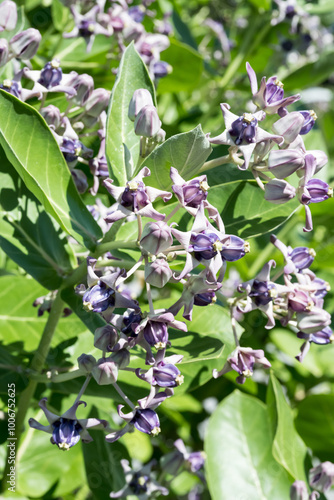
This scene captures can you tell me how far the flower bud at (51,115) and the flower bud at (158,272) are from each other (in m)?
0.59

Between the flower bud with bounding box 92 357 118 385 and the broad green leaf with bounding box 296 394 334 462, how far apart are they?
158cm

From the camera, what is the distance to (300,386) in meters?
3.48

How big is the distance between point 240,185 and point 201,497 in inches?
80.6

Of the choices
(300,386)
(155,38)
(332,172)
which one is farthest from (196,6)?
(300,386)

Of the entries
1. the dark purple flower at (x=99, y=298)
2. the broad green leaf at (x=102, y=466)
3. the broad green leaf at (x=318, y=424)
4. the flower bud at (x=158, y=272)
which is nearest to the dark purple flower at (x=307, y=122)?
the flower bud at (x=158, y=272)

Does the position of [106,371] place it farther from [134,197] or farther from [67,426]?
[134,197]

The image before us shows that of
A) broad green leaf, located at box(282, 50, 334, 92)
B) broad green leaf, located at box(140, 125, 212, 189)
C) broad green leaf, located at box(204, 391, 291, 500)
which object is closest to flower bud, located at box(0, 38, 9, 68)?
broad green leaf, located at box(140, 125, 212, 189)

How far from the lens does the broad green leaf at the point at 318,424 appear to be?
2.69m

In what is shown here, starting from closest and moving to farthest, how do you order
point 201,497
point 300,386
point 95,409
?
point 95,409
point 201,497
point 300,386

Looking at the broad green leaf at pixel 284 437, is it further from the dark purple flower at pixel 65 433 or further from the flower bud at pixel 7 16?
the flower bud at pixel 7 16

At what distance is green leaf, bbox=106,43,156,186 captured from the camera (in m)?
1.56

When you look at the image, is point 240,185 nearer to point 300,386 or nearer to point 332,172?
point 300,386

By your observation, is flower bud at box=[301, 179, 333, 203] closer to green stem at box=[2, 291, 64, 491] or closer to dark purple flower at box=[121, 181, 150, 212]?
dark purple flower at box=[121, 181, 150, 212]

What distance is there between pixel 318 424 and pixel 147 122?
6.25ft
